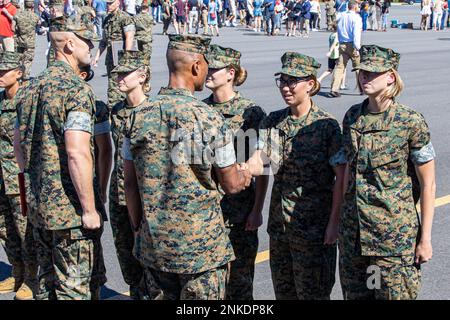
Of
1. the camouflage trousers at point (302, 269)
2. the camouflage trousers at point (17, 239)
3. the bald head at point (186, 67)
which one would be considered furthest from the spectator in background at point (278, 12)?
the bald head at point (186, 67)

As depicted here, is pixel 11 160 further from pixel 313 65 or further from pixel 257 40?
pixel 257 40

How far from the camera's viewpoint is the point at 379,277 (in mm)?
3914

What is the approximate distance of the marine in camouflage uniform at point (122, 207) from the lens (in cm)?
497

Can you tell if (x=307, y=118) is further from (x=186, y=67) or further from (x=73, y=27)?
(x=73, y=27)

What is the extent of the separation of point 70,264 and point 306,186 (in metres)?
1.52

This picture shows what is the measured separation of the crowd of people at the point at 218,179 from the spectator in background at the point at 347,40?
31.5 ft

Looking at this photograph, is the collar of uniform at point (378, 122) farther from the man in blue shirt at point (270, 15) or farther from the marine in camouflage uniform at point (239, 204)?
the man in blue shirt at point (270, 15)

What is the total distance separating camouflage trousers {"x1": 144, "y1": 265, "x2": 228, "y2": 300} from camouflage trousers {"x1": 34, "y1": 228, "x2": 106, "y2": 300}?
27.4 inches

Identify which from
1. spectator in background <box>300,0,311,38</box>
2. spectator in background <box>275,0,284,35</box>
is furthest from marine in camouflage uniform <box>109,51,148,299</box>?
spectator in background <box>300,0,311,38</box>

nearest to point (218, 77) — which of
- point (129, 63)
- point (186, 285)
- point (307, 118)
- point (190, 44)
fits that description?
point (307, 118)

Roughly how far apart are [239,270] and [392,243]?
3.97ft

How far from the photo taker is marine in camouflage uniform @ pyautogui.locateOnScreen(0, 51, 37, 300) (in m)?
5.36

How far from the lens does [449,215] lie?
720 centimetres

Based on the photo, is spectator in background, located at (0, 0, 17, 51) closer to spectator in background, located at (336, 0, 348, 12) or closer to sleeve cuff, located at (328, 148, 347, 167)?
spectator in background, located at (336, 0, 348, 12)
